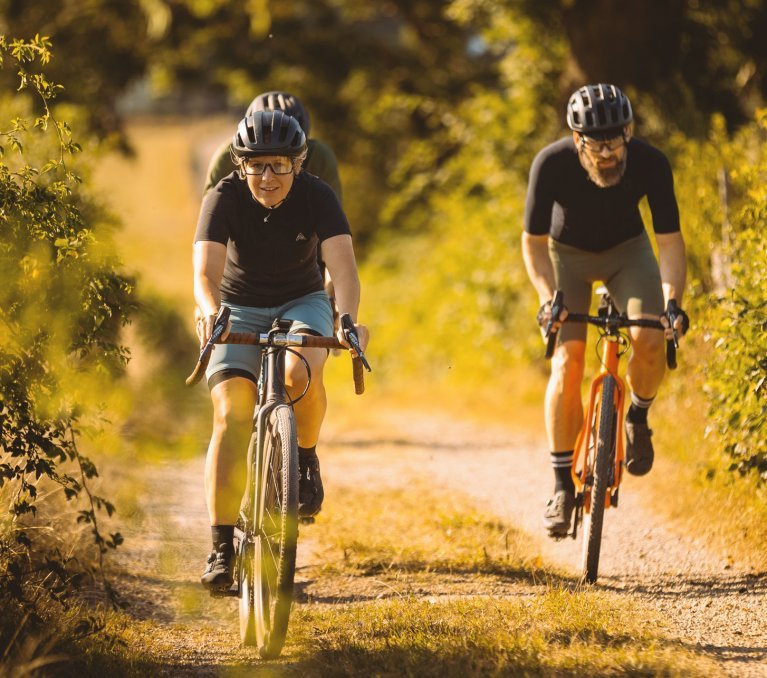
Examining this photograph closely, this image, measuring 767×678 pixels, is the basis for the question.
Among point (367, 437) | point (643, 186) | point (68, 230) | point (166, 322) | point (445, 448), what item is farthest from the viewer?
point (166, 322)

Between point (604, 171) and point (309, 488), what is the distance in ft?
7.05

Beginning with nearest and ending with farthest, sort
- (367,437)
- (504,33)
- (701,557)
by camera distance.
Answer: (701,557), (367,437), (504,33)

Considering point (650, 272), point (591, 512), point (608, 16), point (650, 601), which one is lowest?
point (650, 601)

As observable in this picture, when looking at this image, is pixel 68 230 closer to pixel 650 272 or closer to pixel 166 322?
pixel 650 272

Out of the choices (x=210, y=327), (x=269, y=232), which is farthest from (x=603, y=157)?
(x=210, y=327)

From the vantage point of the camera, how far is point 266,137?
501cm

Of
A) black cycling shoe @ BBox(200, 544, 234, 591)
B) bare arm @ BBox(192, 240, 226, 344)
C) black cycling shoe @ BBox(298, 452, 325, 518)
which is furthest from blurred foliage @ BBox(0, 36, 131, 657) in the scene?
black cycling shoe @ BBox(298, 452, 325, 518)

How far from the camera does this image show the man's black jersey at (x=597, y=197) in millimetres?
5832

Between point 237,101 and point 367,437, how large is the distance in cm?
1126

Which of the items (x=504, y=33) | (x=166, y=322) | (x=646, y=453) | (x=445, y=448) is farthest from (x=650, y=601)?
(x=166, y=322)

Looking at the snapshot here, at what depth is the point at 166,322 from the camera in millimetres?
21141

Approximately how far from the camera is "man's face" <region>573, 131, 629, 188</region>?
18.9ft

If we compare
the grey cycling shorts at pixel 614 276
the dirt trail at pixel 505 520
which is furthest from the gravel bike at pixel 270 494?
the grey cycling shorts at pixel 614 276

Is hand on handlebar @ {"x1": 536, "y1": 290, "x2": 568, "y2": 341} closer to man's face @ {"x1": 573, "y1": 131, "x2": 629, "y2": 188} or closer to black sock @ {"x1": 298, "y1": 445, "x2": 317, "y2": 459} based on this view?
man's face @ {"x1": 573, "y1": 131, "x2": 629, "y2": 188}
